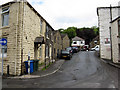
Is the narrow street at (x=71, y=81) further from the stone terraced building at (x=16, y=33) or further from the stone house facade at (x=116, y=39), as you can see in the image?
the stone house facade at (x=116, y=39)

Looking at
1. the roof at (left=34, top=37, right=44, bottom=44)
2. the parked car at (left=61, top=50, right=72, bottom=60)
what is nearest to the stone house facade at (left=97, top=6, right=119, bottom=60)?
the parked car at (left=61, top=50, right=72, bottom=60)

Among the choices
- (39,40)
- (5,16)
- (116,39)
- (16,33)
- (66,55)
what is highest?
(5,16)

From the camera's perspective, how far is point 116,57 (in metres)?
13.3

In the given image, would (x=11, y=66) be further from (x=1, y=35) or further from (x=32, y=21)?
(x=32, y=21)

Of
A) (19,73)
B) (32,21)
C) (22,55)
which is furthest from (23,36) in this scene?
(19,73)

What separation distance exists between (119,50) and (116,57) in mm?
1064

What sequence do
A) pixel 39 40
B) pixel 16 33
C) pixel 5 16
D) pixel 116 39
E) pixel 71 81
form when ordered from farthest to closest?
pixel 116 39, pixel 39 40, pixel 5 16, pixel 16 33, pixel 71 81

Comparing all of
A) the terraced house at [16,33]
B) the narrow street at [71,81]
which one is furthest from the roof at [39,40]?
the narrow street at [71,81]

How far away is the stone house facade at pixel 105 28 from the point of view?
18152 mm

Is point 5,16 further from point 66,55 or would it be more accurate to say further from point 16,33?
point 66,55

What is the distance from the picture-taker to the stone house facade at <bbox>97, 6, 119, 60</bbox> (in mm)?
18152

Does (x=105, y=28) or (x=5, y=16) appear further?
(x=105, y=28)

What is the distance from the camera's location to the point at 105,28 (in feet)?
61.7

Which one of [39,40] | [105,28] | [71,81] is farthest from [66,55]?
[71,81]
